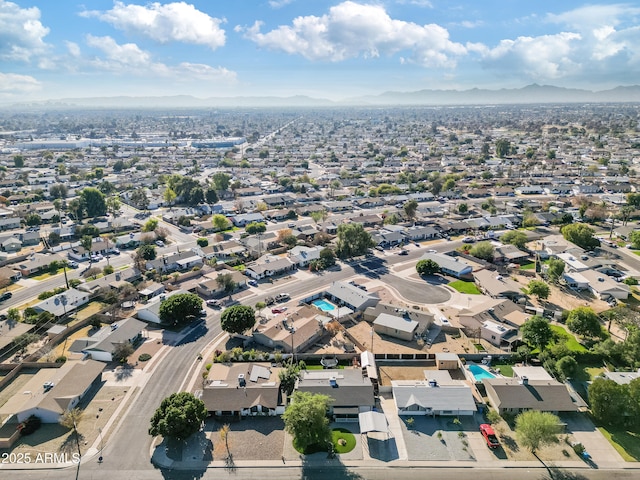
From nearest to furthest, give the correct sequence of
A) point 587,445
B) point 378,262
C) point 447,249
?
point 587,445
point 378,262
point 447,249

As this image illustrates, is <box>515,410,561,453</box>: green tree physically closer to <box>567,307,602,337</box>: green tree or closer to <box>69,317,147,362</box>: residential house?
<box>567,307,602,337</box>: green tree

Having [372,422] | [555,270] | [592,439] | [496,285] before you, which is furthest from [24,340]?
[555,270]

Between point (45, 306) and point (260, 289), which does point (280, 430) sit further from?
point (45, 306)

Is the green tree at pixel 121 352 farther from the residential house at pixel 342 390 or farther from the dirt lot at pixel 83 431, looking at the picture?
the residential house at pixel 342 390

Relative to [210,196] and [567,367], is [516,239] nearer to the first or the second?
[567,367]

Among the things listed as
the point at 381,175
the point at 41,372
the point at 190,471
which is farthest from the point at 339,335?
the point at 381,175

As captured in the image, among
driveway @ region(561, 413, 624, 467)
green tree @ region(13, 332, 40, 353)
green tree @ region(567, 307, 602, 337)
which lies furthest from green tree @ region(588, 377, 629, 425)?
green tree @ region(13, 332, 40, 353)
